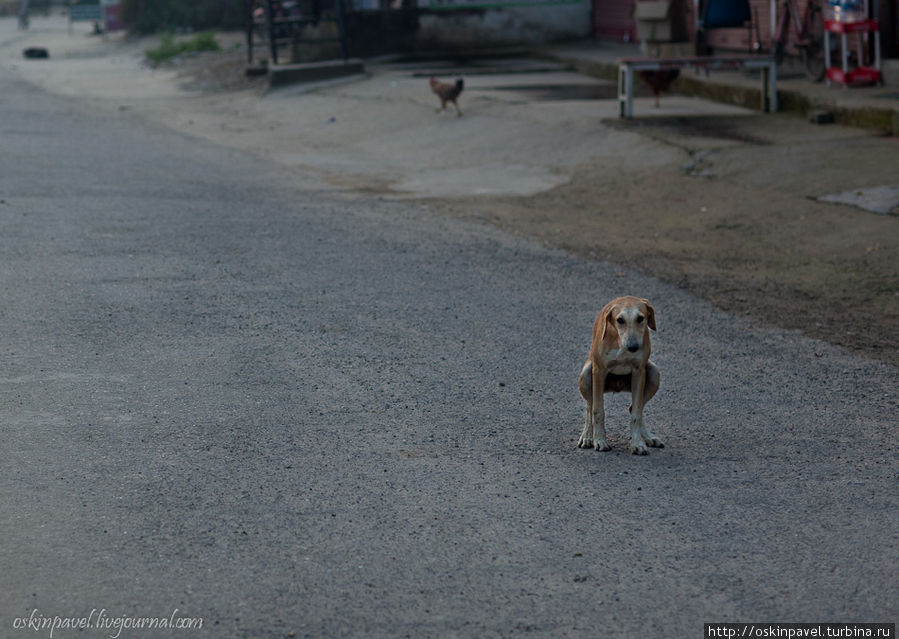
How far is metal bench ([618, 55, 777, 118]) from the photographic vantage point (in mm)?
14164

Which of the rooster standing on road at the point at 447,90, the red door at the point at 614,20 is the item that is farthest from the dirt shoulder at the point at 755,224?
the red door at the point at 614,20

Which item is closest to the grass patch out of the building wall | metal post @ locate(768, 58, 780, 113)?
the building wall

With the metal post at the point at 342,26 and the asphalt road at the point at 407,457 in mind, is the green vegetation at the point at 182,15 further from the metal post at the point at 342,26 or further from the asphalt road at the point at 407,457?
the asphalt road at the point at 407,457

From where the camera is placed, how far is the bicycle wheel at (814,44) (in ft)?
51.0

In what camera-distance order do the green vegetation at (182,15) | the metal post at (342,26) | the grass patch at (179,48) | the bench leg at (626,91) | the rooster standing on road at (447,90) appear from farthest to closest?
the green vegetation at (182,15) → the grass patch at (179,48) → the metal post at (342,26) → the rooster standing on road at (447,90) → the bench leg at (626,91)

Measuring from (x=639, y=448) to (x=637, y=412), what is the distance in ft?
0.50

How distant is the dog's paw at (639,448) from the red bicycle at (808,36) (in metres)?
12.3

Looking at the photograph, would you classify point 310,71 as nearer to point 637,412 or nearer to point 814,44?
point 814,44

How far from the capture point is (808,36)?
16.0m

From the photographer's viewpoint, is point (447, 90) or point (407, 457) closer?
point (407, 457)

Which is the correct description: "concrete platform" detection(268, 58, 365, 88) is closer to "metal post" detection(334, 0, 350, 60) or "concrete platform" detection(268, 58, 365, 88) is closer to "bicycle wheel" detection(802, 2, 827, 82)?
"metal post" detection(334, 0, 350, 60)

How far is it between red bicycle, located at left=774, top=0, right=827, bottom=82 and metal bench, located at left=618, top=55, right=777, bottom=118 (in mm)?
1151

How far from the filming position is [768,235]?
9242 mm

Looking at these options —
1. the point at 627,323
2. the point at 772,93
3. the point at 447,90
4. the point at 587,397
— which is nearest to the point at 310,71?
the point at 447,90
